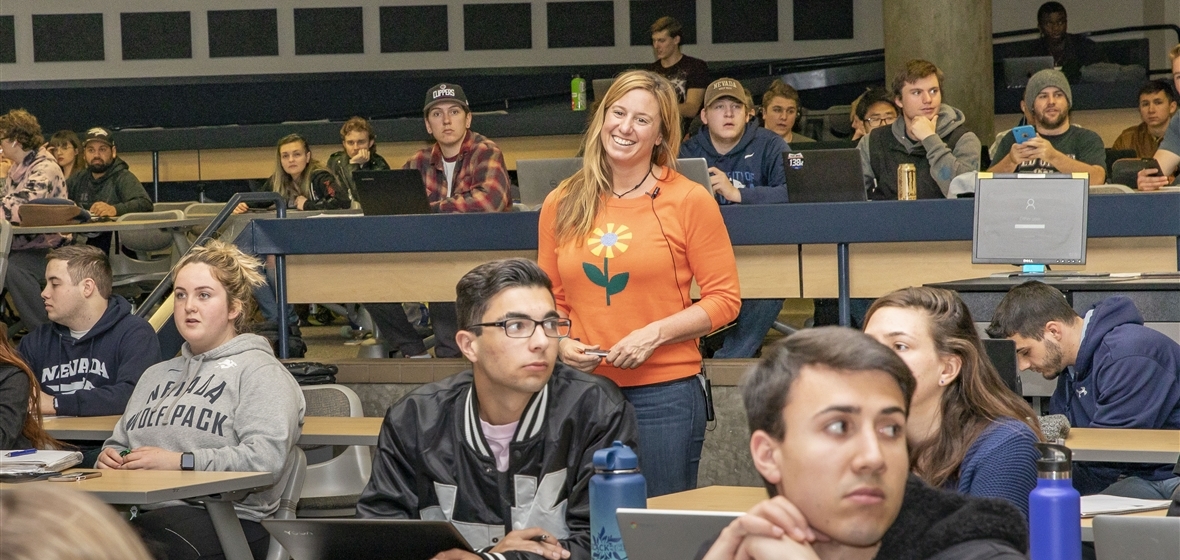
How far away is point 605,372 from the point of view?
3340 millimetres

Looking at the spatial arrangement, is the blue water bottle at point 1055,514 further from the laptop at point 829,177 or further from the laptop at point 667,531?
the laptop at point 829,177

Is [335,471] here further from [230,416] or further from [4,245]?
[4,245]

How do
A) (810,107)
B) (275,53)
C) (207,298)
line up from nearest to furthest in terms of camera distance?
(207,298) → (810,107) → (275,53)

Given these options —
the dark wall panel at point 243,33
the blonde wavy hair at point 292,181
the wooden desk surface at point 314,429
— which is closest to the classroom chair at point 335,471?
the wooden desk surface at point 314,429

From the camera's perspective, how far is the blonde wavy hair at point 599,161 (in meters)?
3.40

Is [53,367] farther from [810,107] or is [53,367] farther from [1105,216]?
[810,107]

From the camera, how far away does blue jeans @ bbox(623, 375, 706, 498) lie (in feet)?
10.6

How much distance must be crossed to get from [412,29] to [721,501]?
12.2 metres

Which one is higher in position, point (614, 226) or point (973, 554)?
point (614, 226)

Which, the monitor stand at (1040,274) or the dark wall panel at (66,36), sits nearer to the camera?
the monitor stand at (1040,274)

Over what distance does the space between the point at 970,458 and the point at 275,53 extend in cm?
1284

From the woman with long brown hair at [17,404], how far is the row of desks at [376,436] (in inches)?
3.5

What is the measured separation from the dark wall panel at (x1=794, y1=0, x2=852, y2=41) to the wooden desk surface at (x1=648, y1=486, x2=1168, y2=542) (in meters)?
11.9

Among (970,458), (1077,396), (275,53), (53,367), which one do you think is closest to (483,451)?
(970,458)
